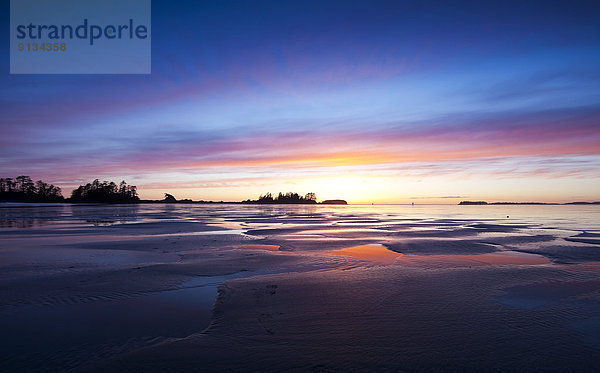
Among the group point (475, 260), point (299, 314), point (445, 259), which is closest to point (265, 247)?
point (445, 259)

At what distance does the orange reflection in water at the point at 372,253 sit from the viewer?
12.0 metres

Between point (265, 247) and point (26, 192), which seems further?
point (26, 192)

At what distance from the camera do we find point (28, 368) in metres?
4.27

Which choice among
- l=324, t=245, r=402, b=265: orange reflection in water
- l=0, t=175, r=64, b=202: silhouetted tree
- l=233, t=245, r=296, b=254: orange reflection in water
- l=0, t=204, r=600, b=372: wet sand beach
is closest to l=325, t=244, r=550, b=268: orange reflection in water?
l=324, t=245, r=402, b=265: orange reflection in water

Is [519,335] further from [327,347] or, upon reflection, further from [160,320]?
[160,320]

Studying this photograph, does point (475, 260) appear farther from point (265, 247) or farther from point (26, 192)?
point (26, 192)

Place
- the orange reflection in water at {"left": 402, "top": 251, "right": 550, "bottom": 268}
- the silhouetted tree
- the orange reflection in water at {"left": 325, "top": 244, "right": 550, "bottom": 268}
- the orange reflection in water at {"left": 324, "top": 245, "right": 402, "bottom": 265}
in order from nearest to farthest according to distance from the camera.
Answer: the orange reflection in water at {"left": 402, "top": 251, "right": 550, "bottom": 268} → the orange reflection in water at {"left": 325, "top": 244, "right": 550, "bottom": 268} → the orange reflection in water at {"left": 324, "top": 245, "right": 402, "bottom": 265} → the silhouetted tree

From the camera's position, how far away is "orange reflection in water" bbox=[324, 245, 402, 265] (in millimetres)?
11977

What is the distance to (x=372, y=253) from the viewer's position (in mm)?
13578

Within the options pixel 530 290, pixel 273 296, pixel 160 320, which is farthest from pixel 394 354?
pixel 530 290

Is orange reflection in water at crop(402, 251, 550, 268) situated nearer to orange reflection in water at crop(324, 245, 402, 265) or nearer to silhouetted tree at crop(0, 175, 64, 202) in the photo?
orange reflection in water at crop(324, 245, 402, 265)

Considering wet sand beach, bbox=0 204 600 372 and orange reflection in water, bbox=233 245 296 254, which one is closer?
wet sand beach, bbox=0 204 600 372

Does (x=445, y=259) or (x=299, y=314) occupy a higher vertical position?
(x=299, y=314)

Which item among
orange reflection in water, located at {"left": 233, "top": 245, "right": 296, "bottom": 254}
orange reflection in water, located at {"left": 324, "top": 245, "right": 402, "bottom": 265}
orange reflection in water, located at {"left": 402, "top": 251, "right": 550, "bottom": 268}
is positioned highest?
orange reflection in water, located at {"left": 233, "top": 245, "right": 296, "bottom": 254}
